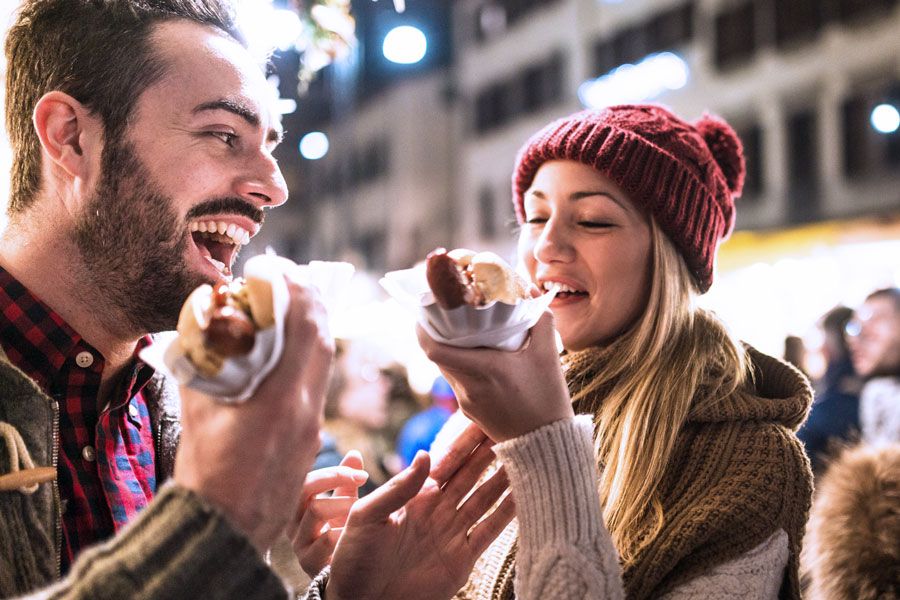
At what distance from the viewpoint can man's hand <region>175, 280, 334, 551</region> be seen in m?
1.28

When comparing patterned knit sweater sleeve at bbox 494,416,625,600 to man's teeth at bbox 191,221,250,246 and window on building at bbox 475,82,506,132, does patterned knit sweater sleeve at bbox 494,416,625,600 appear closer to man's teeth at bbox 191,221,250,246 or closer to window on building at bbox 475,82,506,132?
man's teeth at bbox 191,221,250,246

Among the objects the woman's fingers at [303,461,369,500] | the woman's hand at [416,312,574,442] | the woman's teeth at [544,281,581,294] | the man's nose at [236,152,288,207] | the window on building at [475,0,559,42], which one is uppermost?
the window on building at [475,0,559,42]

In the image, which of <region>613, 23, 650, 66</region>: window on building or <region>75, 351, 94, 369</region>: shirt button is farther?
<region>613, 23, 650, 66</region>: window on building

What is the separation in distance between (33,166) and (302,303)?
1.06 metres

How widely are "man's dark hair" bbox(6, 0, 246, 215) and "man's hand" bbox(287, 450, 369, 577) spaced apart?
1.04m

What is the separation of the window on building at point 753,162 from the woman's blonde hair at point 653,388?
51.0 ft

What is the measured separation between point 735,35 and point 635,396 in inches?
687

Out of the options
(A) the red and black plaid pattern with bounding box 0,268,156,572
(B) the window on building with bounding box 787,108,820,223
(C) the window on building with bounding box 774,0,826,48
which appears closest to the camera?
(A) the red and black plaid pattern with bounding box 0,268,156,572

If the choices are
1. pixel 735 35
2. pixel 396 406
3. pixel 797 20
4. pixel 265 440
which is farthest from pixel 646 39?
pixel 265 440

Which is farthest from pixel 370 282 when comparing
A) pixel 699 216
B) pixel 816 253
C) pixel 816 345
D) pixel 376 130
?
pixel 699 216

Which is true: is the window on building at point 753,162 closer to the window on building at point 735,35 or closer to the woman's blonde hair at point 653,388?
the window on building at point 735,35

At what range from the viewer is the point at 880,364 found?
5219 mm

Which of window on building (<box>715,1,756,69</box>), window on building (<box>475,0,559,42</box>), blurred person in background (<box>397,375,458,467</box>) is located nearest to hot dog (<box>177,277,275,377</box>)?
blurred person in background (<box>397,375,458,467</box>)

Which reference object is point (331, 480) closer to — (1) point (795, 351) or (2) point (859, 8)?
(1) point (795, 351)
